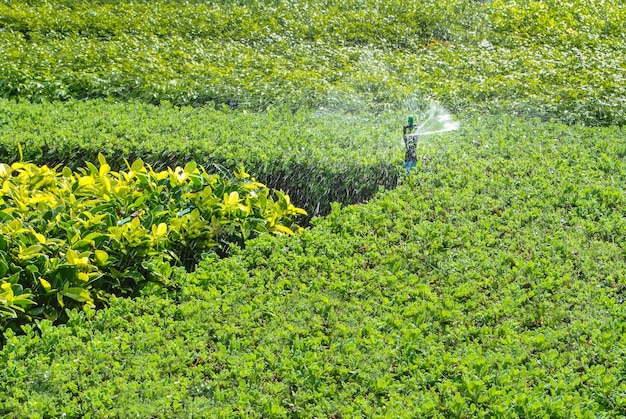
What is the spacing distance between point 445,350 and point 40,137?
3181mm

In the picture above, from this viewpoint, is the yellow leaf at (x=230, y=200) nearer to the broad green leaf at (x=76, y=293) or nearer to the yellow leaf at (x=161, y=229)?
the yellow leaf at (x=161, y=229)

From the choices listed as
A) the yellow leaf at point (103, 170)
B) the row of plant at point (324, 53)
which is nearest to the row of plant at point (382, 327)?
the yellow leaf at point (103, 170)

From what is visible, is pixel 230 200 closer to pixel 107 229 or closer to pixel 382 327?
pixel 107 229

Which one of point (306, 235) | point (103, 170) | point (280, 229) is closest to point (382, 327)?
point (306, 235)

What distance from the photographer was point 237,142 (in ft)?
16.6

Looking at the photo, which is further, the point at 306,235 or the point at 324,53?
the point at 324,53

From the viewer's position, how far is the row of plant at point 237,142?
15.9 ft

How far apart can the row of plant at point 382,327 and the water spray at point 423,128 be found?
0.34 m

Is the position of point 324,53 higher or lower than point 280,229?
higher

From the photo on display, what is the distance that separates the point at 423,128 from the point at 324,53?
6.52 feet

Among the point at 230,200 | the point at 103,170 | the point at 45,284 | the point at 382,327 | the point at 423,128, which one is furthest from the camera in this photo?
the point at 423,128

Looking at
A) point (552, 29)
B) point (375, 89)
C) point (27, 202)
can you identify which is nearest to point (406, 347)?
point (27, 202)

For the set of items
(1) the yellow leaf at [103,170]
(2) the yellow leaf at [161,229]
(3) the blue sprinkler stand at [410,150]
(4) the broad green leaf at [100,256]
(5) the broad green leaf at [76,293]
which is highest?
(3) the blue sprinkler stand at [410,150]

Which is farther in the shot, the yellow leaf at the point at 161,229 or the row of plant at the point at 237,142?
the row of plant at the point at 237,142
